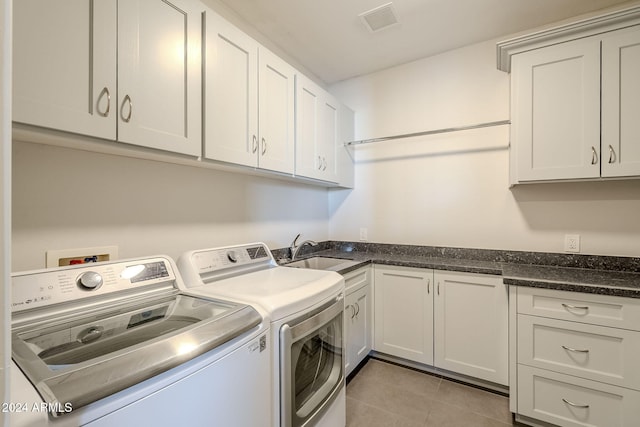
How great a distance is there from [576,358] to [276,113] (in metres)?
2.21

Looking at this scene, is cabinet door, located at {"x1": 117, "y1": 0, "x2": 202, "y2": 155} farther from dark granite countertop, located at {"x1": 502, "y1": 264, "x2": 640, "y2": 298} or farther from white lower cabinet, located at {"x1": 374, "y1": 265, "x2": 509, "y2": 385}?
dark granite countertop, located at {"x1": 502, "y1": 264, "x2": 640, "y2": 298}

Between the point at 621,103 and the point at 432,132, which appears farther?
the point at 432,132

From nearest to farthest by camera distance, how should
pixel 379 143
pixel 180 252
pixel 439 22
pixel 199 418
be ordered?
1. pixel 199 418
2. pixel 180 252
3. pixel 439 22
4. pixel 379 143

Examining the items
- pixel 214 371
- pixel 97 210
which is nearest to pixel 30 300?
pixel 97 210

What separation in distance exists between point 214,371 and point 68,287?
0.63 meters

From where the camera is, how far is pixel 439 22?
198cm

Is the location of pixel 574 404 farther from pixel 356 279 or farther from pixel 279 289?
pixel 279 289

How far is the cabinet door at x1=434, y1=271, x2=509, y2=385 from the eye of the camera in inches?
72.5

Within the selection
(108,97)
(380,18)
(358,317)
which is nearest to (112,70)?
(108,97)

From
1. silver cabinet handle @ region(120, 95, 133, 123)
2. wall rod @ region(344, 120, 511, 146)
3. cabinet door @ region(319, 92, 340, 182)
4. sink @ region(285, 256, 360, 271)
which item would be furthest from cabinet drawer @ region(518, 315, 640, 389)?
silver cabinet handle @ region(120, 95, 133, 123)

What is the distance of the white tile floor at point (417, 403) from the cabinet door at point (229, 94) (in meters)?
1.70

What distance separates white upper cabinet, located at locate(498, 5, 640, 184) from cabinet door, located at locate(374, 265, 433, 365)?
39.2 inches

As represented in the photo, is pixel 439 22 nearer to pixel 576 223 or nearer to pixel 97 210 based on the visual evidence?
pixel 576 223

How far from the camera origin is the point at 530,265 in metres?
2.00
